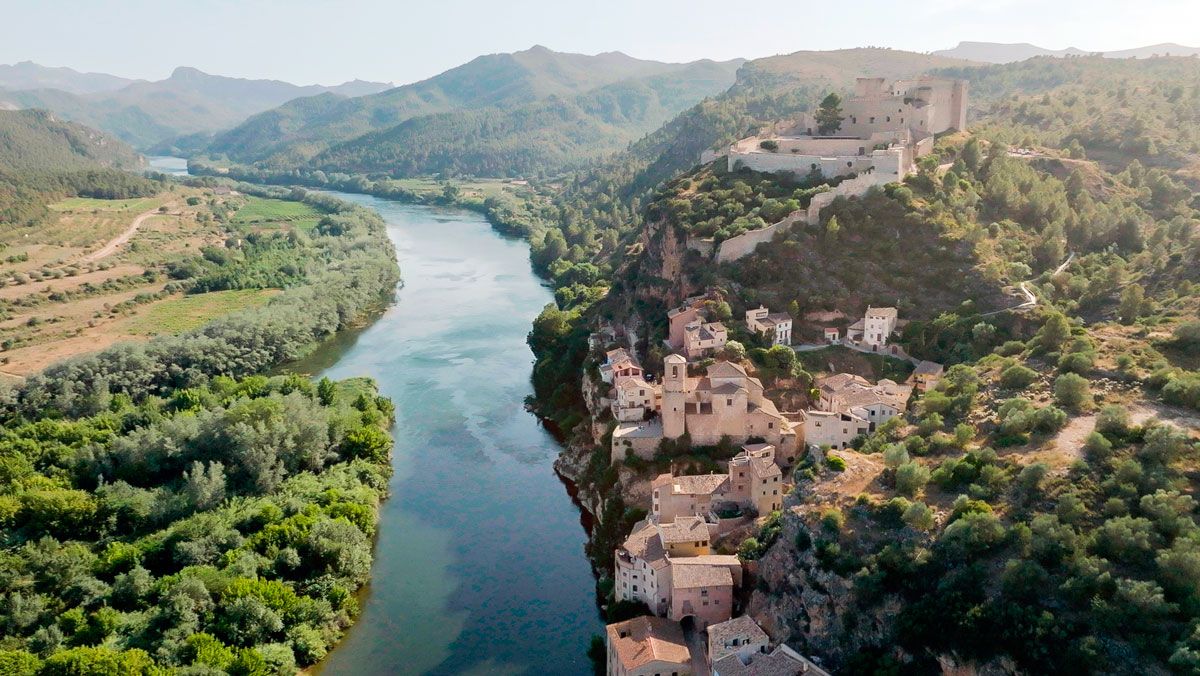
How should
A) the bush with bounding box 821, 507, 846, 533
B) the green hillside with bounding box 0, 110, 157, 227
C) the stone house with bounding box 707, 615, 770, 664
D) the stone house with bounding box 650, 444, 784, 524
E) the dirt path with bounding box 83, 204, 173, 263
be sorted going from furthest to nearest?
the green hillside with bounding box 0, 110, 157, 227 < the dirt path with bounding box 83, 204, 173, 263 < the stone house with bounding box 650, 444, 784, 524 < the bush with bounding box 821, 507, 846, 533 < the stone house with bounding box 707, 615, 770, 664

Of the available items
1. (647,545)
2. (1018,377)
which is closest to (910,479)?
(1018,377)

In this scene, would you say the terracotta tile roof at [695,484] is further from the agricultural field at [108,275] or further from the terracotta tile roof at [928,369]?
the agricultural field at [108,275]

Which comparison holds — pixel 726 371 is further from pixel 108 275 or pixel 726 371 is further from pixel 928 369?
pixel 108 275

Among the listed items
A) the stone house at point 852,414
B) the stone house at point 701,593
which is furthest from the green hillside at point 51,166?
the stone house at point 701,593

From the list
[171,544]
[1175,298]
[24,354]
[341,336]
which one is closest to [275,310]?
[341,336]

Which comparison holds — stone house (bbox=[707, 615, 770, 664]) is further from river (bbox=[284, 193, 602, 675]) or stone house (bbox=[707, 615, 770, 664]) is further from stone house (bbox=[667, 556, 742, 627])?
river (bbox=[284, 193, 602, 675])

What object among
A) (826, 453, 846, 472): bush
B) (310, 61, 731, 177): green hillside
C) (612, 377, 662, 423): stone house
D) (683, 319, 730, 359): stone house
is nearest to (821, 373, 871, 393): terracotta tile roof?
(683, 319, 730, 359): stone house
